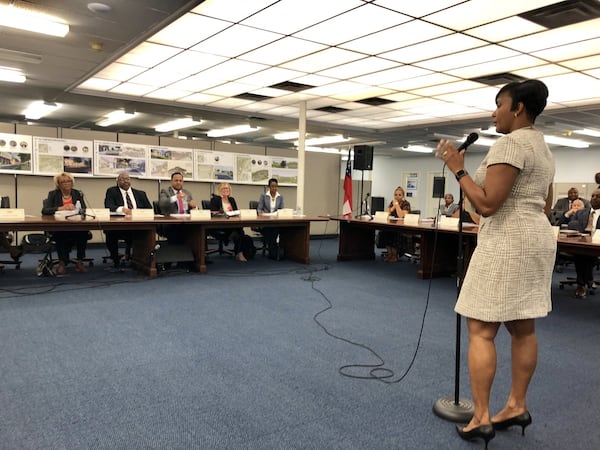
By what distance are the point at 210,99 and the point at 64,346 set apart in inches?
223

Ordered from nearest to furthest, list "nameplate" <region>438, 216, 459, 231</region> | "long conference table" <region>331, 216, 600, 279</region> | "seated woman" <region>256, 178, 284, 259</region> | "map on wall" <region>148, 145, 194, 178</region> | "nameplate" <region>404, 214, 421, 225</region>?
"long conference table" <region>331, 216, 600, 279</region> < "nameplate" <region>438, 216, 459, 231</region> < "nameplate" <region>404, 214, 421, 225</region> < "seated woman" <region>256, 178, 284, 259</region> < "map on wall" <region>148, 145, 194, 178</region>

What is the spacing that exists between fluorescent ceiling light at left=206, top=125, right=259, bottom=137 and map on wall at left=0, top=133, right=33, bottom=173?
4.70 meters

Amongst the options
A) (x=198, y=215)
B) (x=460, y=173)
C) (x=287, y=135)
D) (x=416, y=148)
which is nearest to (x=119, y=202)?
(x=198, y=215)

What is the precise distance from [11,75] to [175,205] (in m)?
3.30

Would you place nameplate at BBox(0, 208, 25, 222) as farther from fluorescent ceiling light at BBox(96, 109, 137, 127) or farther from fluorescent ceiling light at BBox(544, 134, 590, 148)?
fluorescent ceiling light at BBox(544, 134, 590, 148)

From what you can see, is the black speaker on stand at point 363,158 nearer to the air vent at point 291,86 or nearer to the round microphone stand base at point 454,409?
the air vent at point 291,86

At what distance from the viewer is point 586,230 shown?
18.1ft

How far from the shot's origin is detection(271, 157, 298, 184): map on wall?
9344 millimetres

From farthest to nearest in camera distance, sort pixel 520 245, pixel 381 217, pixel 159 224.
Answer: pixel 381 217 < pixel 159 224 < pixel 520 245

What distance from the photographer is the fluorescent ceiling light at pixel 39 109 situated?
8.77 metres

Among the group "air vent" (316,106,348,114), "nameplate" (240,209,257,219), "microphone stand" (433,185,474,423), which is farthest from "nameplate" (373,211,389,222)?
"microphone stand" (433,185,474,423)

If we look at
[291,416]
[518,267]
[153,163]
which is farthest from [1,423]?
[153,163]

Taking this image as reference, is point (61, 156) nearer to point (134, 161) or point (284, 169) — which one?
point (134, 161)

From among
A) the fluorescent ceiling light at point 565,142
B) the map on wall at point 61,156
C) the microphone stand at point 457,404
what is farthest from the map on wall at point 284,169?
the microphone stand at point 457,404
